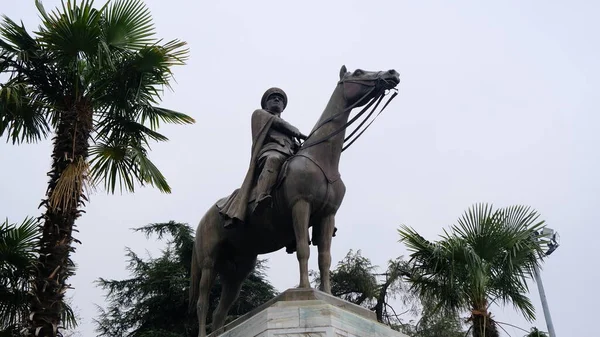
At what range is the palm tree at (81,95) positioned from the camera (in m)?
12.3

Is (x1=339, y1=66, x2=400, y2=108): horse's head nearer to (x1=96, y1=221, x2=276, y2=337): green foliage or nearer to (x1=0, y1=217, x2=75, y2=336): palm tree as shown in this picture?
(x1=0, y1=217, x2=75, y2=336): palm tree

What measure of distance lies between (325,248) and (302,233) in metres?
0.44

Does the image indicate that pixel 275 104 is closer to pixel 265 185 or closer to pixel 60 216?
pixel 265 185

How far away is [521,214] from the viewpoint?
13961 millimetres

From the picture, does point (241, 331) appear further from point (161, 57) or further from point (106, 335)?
point (106, 335)

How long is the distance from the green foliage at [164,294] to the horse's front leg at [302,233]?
14.5 m

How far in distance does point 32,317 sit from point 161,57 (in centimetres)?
501

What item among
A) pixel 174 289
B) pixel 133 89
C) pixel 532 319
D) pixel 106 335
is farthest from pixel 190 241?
pixel 532 319

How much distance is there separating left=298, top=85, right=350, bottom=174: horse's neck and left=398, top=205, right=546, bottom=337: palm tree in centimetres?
489

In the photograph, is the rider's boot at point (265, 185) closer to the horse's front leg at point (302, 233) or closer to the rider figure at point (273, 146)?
the rider figure at point (273, 146)

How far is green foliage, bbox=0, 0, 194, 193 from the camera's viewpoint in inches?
511

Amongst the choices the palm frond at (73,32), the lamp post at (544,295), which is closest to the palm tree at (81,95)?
the palm frond at (73,32)

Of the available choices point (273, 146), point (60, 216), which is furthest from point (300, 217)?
point (60, 216)

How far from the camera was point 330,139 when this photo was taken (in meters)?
9.20
